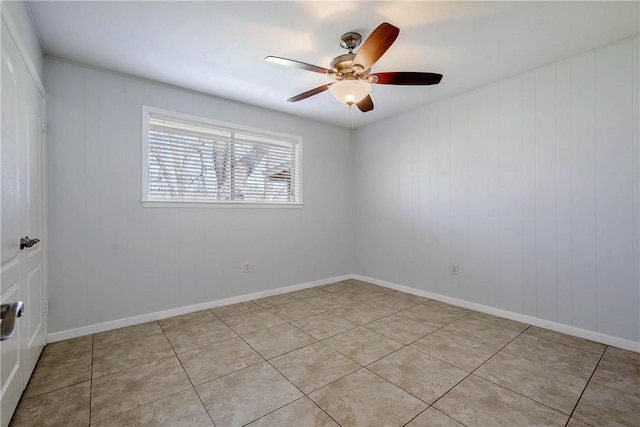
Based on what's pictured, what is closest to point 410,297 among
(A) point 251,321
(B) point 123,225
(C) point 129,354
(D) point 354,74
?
(A) point 251,321

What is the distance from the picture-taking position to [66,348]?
2369 mm

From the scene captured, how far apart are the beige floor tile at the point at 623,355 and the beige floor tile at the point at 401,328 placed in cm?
129

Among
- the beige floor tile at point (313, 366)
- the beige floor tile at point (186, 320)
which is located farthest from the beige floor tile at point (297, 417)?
the beige floor tile at point (186, 320)

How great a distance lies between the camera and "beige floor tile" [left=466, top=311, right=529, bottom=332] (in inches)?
110

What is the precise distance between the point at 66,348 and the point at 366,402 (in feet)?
8.08

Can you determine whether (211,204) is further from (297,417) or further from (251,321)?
(297,417)

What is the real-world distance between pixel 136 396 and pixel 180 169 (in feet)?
7.11

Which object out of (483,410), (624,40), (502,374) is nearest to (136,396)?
(483,410)

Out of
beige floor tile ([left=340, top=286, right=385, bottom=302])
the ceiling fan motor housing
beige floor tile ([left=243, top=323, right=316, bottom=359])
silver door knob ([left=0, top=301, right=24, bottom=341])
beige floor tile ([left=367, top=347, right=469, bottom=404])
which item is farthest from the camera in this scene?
beige floor tile ([left=340, top=286, right=385, bottom=302])

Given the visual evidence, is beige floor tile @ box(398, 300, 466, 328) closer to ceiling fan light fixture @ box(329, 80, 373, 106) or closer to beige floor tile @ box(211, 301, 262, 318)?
beige floor tile @ box(211, 301, 262, 318)

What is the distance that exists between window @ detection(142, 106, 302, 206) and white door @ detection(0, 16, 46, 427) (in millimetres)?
898

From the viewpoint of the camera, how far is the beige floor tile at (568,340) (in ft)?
7.74

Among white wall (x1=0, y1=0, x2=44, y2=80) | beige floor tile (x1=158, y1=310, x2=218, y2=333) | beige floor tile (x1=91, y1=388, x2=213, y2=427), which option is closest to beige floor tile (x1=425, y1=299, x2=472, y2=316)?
beige floor tile (x1=158, y1=310, x2=218, y2=333)

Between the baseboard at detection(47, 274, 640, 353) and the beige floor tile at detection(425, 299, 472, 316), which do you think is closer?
the baseboard at detection(47, 274, 640, 353)
